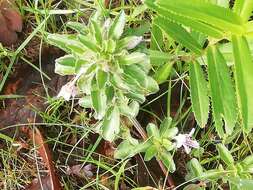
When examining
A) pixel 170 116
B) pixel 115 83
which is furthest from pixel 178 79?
pixel 115 83

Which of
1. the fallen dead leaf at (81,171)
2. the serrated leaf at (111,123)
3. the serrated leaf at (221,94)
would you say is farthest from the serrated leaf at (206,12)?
the fallen dead leaf at (81,171)

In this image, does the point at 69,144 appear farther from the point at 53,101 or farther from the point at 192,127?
the point at 192,127

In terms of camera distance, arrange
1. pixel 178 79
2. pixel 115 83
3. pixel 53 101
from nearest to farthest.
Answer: pixel 115 83, pixel 178 79, pixel 53 101

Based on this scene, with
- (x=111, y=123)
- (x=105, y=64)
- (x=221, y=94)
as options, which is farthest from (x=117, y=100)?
(x=221, y=94)

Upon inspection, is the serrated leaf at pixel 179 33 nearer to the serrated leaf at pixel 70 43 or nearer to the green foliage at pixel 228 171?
the serrated leaf at pixel 70 43

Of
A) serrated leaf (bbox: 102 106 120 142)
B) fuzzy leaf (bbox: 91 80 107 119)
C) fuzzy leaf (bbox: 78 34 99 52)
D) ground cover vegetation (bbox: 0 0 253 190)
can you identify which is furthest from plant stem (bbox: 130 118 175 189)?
fuzzy leaf (bbox: 78 34 99 52)

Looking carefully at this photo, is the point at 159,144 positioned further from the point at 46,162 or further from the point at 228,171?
the point at 46,162
